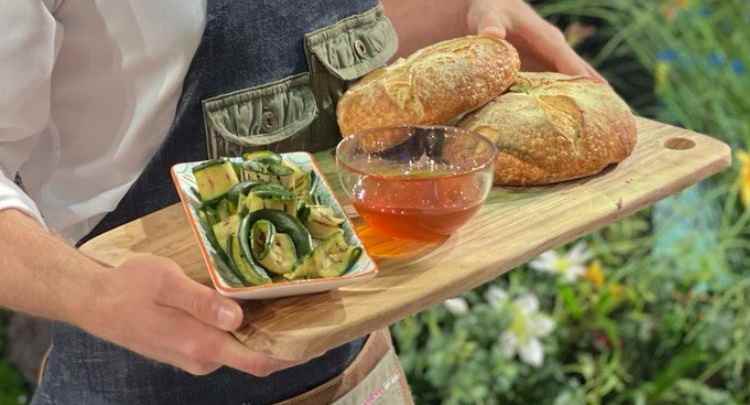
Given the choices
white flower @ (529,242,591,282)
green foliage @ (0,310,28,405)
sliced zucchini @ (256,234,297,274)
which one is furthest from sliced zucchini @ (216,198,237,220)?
green foliage @ (0,310,28,405)

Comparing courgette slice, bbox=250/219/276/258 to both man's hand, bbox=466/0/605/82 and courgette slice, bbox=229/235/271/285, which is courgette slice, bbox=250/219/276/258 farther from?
man's hand, bbox=466/0/605/82

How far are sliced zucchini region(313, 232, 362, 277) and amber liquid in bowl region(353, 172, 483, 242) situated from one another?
0.43ft

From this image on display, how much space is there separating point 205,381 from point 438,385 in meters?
1.22

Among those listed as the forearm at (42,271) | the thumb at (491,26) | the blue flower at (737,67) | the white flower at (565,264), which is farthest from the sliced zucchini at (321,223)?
the blue flower at (737,67)

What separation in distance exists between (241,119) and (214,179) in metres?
0.16

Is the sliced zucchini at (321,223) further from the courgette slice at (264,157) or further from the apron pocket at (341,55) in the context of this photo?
the apron pocket at (341,55)

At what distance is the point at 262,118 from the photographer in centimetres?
151

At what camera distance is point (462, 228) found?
1.41 meters

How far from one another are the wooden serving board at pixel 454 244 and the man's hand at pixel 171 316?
2 cm

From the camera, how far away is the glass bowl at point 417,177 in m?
1.37

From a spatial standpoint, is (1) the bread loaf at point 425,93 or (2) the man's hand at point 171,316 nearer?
(2) the man's hand at point 171,316

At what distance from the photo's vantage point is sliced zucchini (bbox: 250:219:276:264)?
1.20m

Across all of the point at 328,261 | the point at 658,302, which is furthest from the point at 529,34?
the point at 658,302

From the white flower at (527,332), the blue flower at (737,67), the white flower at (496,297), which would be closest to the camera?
the white flower at (527,332)
